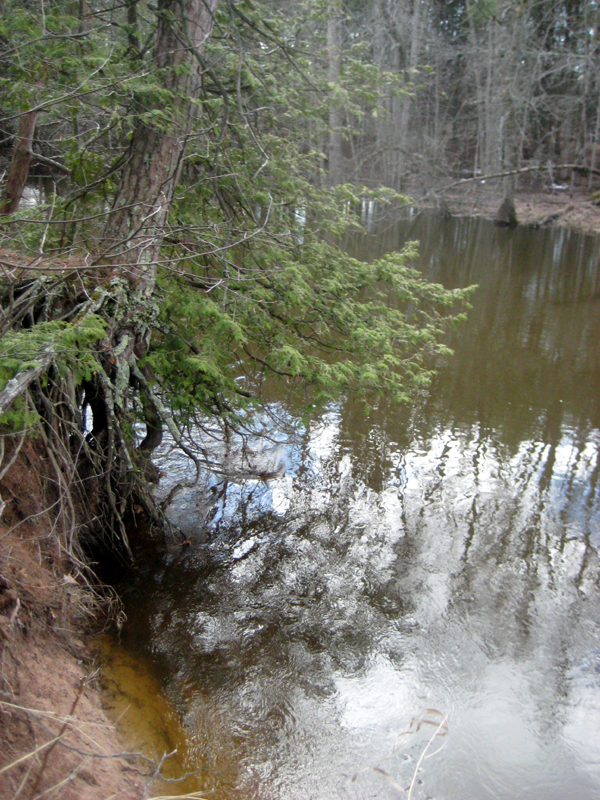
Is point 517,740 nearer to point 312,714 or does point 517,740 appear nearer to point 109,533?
point 312,714

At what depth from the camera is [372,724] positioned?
358 centimetres

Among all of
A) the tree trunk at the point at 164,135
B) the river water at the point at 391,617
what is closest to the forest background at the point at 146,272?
the tree trunk at the point at 164,135

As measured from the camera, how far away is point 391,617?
14.4 ft

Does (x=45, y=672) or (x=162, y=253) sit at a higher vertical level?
(x=162, y=253)

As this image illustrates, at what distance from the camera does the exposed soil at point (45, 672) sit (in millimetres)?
2428

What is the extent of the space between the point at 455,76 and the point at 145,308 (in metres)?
32.9

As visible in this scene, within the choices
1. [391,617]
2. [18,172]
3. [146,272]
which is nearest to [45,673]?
[391,617]

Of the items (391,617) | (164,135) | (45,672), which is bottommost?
(391,617)

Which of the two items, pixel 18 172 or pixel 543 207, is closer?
pixel 18 172

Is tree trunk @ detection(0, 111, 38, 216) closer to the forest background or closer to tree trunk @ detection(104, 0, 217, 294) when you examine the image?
the forest background

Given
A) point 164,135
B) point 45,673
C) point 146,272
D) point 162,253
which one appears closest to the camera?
point 45,673

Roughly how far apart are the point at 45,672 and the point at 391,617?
2.38m

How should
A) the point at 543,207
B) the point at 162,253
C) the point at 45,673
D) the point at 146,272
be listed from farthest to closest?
1. the point at 543,207
2. the point at 162,253
3. the point at 146,272
4. the point at 45,673

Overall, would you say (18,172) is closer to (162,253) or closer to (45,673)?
(162,253)
